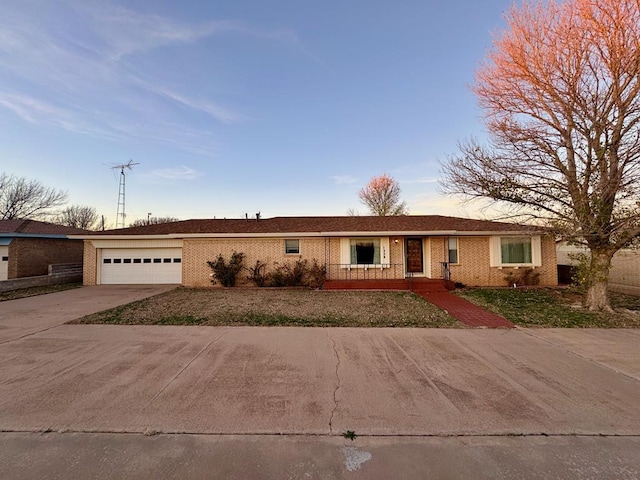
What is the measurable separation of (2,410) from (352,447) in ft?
12.7

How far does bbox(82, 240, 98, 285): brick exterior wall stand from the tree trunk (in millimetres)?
20065

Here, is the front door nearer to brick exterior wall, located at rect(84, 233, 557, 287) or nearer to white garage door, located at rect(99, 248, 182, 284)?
brick exterior wall, located at rect(84, 233, 557, 287)

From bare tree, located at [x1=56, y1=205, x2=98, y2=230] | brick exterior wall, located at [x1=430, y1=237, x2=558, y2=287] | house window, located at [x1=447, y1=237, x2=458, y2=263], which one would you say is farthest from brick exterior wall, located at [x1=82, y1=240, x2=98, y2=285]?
bare tree, located at [x1=56, y1=205, x2=98, y2=230]

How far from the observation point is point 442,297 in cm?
1125

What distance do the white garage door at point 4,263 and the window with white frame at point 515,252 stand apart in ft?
77.3

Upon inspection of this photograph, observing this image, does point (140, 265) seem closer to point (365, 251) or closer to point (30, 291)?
point (30, 291)

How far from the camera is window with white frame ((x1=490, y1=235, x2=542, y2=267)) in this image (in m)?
13.9

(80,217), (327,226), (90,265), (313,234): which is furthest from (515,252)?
(80,217)

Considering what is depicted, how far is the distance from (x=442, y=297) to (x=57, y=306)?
12998 millimetres

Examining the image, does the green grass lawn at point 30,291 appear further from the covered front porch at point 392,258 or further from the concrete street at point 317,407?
the covered front porch at point 392,258

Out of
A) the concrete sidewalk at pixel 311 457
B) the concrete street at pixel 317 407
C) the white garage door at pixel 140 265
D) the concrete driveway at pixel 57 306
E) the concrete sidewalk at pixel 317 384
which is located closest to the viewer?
the concrete sidewalk at pixel 311 457

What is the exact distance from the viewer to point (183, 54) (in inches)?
455

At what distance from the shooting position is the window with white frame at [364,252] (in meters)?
14.4

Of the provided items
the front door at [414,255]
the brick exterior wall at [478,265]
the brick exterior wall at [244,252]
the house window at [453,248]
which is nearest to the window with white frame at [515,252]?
the brick exterior wall at [478,265]
